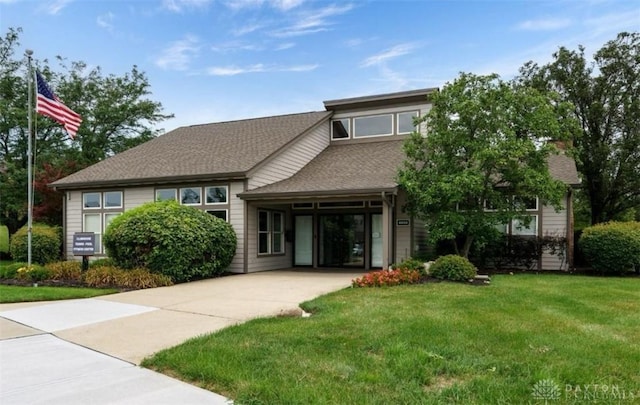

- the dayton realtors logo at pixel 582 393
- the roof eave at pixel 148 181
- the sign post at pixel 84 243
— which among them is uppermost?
the roof eave at pixel 148 181

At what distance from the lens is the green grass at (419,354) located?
3.85 meters

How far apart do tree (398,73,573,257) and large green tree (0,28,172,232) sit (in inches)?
701

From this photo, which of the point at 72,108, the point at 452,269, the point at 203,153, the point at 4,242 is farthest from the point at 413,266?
the point at 72,108

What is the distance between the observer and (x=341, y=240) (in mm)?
15672

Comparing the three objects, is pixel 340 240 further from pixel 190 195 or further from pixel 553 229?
pixel 553 229

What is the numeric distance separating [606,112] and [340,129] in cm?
1151

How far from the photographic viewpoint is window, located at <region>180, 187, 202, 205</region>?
14688mm

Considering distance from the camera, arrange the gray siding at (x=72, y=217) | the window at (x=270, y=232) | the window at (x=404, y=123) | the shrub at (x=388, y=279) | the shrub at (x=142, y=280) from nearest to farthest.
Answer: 1. the shrub at (x=388, y=279)
2. the shrub at (x=142, y=280)
3. the window at (x=270, y=232)
4. the gray siding at (x=72, y=217)
5. the window at (x=404, y=123)

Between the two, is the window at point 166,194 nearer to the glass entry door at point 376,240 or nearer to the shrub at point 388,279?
the glass entry door at point 376,240

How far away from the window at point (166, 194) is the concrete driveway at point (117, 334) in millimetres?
4507

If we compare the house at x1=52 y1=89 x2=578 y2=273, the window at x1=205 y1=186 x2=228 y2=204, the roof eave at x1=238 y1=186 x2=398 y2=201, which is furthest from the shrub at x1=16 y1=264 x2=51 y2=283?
the roof eave at x1=238 y1=186 x2=398 y2=201

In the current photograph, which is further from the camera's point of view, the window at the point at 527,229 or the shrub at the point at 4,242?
the shrub at the point at 4,242

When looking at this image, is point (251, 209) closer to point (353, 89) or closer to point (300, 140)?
point (300, 140)

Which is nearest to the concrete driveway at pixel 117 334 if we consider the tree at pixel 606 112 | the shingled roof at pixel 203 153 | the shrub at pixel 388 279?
the shrub at pixel 388 279
